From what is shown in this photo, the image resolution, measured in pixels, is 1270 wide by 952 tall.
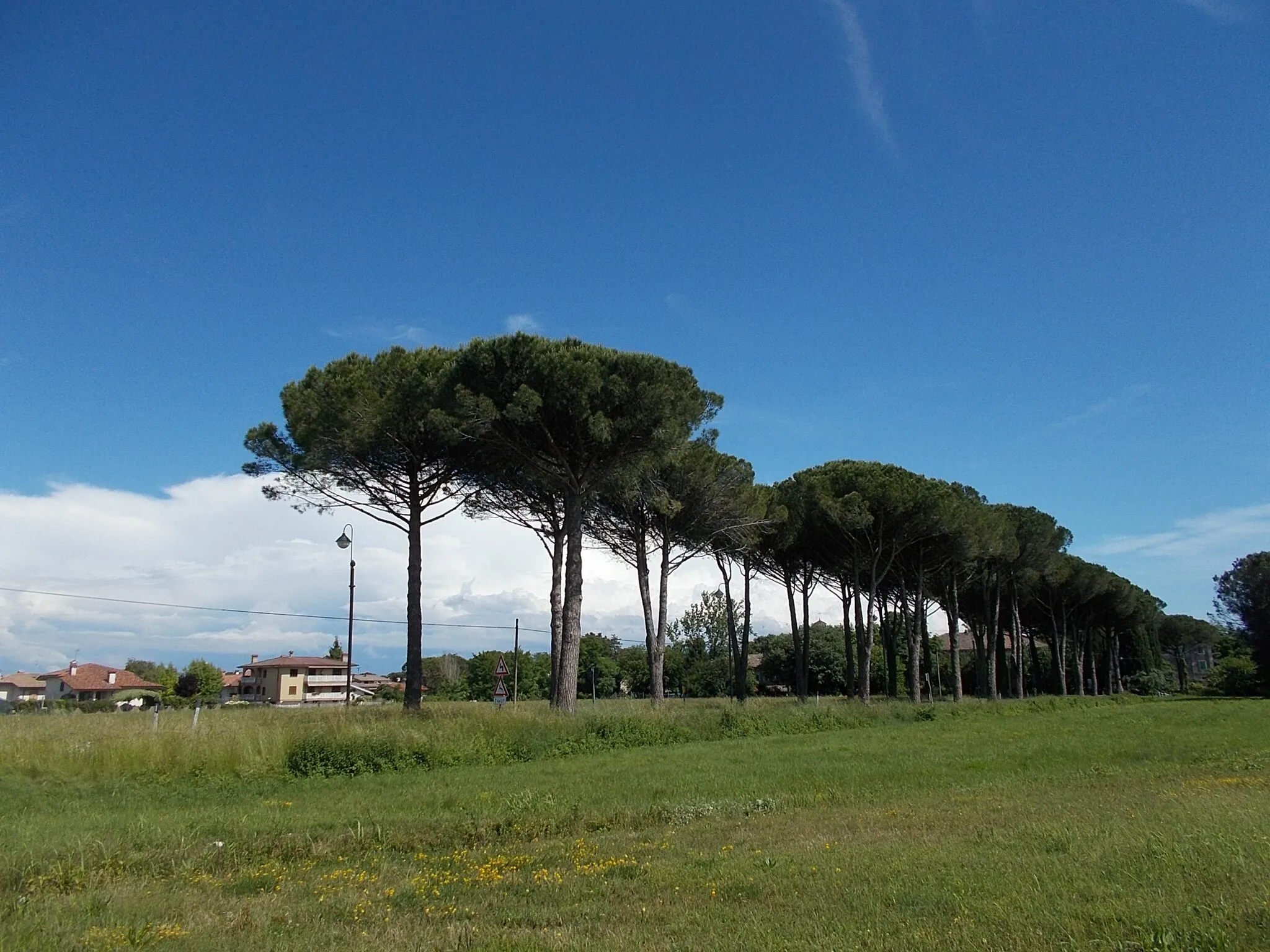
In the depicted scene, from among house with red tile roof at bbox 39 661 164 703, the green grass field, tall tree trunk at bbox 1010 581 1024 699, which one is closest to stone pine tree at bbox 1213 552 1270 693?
tall tree trunk at bbox 1010 581 1024 699

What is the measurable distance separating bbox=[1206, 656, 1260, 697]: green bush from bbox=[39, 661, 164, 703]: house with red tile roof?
341 ft

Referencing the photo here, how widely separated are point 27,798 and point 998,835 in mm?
13401

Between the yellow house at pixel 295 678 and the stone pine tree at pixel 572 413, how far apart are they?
3071 inches

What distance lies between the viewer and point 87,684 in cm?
8975

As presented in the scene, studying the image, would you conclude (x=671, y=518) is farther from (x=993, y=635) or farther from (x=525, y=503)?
(x=993, y=635)

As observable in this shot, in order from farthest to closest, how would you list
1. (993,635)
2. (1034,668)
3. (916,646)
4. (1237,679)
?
(1034,668) < (1237,679) < (993,635) < (916,646)

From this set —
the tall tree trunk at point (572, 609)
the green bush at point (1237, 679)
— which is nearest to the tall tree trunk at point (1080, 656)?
the green bush at point (1237, 679)

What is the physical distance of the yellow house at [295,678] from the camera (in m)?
98.4

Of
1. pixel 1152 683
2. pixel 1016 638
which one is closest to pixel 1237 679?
pixel 1152 683

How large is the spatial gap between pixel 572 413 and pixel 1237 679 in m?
70.5

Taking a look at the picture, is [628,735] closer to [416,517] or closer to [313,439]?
[416,517]

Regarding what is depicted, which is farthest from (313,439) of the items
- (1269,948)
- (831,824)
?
(1269,948)

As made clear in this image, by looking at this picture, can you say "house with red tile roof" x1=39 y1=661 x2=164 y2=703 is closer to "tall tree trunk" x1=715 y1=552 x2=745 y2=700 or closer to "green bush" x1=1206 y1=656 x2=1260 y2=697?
"tall tree trunk" x1=715 y1=552 x2=745 y2=700

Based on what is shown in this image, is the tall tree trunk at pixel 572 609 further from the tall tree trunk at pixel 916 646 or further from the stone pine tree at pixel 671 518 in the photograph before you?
the tall tree trunk at pixel 916 646
